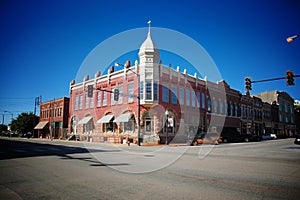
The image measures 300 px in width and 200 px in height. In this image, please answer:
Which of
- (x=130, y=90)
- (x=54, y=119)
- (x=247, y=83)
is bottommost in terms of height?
(x=54, y=119)

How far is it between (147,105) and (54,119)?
2947 centimetres

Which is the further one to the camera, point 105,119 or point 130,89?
point 105,119

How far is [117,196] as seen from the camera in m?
5.09

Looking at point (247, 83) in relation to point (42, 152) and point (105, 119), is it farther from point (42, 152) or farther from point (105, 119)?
point (105, 119)

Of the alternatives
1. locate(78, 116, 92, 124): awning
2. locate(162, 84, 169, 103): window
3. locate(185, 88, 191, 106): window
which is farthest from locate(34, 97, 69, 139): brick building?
locate(185, 88, 191, 106): window

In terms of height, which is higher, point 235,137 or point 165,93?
point 165,93

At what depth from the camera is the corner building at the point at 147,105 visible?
29812 mm

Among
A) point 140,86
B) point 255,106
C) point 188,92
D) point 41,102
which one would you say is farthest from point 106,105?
point 255,106

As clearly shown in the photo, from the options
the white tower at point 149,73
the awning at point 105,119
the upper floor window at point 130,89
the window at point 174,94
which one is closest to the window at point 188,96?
the window at point 174,94

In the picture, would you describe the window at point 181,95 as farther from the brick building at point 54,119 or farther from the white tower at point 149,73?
the brick building at point 54,119

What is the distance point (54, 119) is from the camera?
4953cm

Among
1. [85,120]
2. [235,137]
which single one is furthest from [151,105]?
[235,137]

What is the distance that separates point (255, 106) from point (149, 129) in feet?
127

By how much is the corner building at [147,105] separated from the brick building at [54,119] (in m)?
4.88
